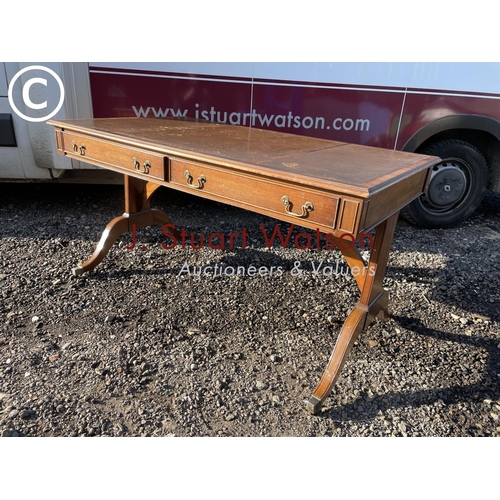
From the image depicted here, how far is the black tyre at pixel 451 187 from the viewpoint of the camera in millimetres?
3471

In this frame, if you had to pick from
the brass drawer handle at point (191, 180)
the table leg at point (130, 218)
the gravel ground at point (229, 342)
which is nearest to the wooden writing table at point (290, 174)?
the brass drawer handle at point (191, 180)

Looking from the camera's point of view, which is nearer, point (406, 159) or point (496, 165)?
point (406, 159)

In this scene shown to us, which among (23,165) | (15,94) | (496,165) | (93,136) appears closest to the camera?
(93,136)

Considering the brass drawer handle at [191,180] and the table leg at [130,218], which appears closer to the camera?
the brass drawer handle at [191,180]

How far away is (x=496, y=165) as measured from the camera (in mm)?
3604

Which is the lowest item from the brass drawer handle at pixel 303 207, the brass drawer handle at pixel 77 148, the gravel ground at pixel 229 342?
the gravel ground at pixel 229 342

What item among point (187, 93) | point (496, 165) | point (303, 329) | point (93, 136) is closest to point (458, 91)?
point (496, 165)

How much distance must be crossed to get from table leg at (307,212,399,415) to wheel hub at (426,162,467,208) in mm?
1843

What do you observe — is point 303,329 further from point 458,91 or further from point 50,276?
point 458,91

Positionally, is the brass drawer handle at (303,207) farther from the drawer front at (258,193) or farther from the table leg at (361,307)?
the table leg at (361,307)

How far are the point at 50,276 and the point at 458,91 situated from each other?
3223mm

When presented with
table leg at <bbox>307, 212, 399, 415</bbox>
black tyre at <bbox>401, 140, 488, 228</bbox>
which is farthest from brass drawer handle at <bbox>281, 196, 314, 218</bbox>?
black tyre at <bbox>401, 140, 488, 228</bbox>

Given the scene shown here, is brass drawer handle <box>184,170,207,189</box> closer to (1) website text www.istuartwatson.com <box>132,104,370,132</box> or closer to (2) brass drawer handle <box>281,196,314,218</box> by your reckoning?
(2) brass drawer handle <box>281,196,314,218</box>

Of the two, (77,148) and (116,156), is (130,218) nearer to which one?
(77,148)
